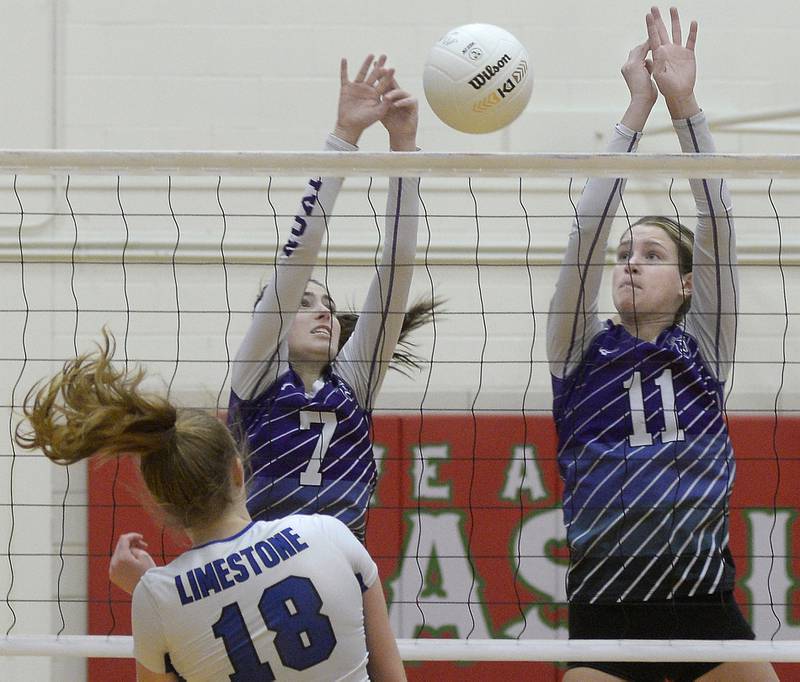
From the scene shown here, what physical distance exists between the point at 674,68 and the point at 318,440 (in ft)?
4.20

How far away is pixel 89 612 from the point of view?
16.2 feet

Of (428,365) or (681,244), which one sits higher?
(681,244)

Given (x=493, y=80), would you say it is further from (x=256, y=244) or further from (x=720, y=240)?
(x=256, y=244)

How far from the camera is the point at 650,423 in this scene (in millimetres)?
2908

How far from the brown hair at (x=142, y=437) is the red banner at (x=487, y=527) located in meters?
2.82

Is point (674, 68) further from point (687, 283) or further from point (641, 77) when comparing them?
point (687, 283)

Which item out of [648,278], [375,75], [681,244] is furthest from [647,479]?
[375,75]

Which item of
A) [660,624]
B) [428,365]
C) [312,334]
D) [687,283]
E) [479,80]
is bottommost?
[660,624]

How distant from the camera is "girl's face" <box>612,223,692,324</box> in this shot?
305cm

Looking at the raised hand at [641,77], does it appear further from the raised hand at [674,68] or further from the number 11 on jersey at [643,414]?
the number 11 on jersey at [643,414]

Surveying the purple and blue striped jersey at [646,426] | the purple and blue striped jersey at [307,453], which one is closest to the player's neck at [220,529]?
the purple and blue striped jersey at [307,453]

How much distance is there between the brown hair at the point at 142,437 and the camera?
1996 millimetres

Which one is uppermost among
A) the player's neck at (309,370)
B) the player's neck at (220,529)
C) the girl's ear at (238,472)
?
the player's neck at (309,370)

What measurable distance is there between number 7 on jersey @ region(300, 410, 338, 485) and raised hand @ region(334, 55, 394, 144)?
73 centimetres
